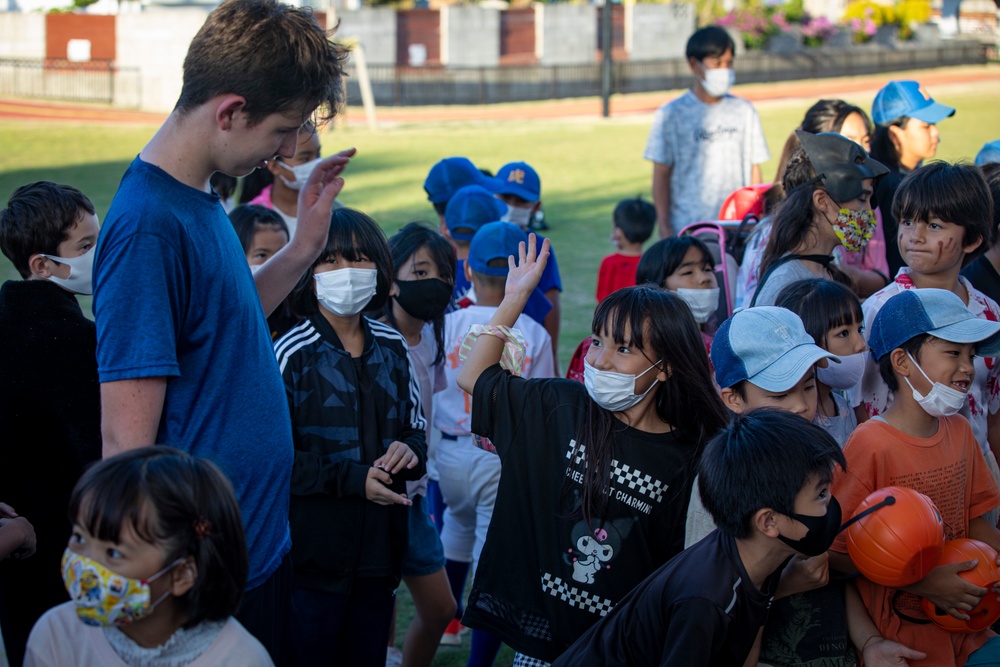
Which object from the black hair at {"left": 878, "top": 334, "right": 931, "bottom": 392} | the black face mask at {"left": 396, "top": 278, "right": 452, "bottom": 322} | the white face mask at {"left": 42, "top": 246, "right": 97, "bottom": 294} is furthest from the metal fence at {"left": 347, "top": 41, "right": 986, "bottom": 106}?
the black hair at {"left": 878, "top": 334, "right": 931, "bottom": 392}

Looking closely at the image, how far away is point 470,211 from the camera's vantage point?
5410 mm

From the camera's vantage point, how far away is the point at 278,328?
404 cm

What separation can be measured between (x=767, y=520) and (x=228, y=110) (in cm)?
168

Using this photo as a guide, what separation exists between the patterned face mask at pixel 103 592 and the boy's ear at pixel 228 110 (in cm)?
101

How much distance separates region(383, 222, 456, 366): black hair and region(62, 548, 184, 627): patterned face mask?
2.41m

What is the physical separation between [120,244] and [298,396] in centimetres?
136

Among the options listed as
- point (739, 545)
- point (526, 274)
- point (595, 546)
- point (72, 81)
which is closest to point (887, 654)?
point (739, 545)

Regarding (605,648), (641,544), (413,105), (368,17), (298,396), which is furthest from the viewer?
(368,17)

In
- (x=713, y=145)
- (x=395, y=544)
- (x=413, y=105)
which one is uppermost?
(x=413, y=105)

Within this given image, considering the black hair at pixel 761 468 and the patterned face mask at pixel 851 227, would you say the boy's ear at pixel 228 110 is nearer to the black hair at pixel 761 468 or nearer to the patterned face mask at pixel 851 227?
the black hair at pixel 761 468

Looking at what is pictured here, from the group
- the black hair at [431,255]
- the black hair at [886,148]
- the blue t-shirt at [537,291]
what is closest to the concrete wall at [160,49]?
the blue t-shirt at [537,291]

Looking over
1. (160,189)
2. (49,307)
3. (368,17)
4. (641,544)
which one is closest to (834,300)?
(641,544)

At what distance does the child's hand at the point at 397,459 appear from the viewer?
3.32 metres

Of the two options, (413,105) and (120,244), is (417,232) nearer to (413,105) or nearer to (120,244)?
(120,244)
